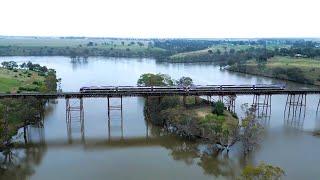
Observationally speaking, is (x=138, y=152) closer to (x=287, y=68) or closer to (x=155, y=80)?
(x=155, y=80)

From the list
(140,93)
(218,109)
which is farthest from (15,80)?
(218,109)

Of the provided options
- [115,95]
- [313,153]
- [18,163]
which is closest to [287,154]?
[313,153]

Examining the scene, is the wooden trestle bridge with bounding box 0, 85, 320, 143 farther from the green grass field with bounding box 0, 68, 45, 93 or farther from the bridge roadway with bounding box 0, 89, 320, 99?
the green grass field with bounding box 0, 68, 45, 93

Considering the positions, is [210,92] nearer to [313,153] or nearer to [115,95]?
[115,95]

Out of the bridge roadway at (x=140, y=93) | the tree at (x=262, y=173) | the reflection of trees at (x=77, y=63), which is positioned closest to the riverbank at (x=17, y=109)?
the bridge roadway at (x=140, y=93)

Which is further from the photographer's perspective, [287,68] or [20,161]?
[287,68]

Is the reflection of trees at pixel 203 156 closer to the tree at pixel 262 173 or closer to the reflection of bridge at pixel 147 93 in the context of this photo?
the tree at pixel 262 173

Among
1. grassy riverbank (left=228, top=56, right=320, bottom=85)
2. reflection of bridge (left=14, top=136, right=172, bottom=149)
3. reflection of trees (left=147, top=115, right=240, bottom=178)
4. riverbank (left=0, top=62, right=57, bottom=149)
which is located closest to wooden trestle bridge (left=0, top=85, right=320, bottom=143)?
riverbank (left=0, top=62, right=57, bottom=149)
